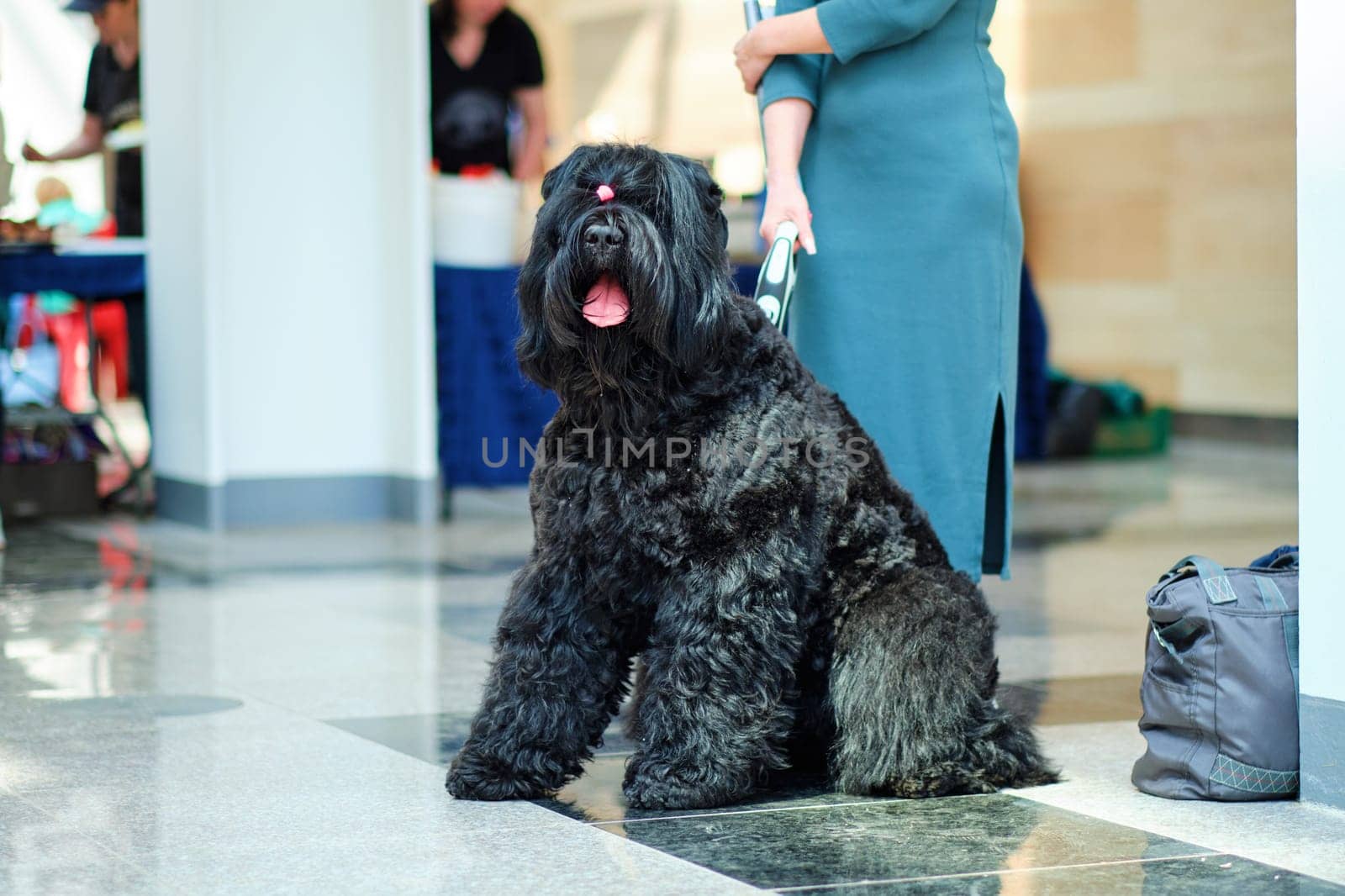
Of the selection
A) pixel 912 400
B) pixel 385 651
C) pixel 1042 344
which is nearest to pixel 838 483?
pixel 912 400

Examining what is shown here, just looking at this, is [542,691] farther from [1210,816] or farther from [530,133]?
[530,133]

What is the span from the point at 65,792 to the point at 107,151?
5925mm

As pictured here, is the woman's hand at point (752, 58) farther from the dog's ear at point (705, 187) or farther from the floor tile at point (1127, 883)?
the floor tile at point (1127, 883)

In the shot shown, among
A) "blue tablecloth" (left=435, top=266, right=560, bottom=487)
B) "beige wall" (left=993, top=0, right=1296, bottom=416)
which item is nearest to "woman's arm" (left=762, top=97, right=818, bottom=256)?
"blue tablecloth" (left=435, top=266, right=560, bottom=487)

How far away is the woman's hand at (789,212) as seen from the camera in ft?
10.7

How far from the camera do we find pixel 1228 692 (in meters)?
2.85

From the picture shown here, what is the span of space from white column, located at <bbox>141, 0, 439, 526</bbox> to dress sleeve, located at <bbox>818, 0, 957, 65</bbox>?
4250mm

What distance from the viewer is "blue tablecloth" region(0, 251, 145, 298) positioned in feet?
23.0

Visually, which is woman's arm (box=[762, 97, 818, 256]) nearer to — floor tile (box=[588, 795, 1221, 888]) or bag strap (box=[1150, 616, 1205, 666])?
bag strap (box=[1150, 616, 1205, 666])

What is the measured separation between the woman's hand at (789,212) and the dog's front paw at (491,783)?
3.72ft

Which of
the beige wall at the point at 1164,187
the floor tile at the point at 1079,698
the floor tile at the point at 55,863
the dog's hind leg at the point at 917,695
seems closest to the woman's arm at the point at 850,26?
the dog's hind leg at the point at 917,695

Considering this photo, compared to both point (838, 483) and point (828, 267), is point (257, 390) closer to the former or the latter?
point (828, 267)

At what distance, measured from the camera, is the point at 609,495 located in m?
2.67

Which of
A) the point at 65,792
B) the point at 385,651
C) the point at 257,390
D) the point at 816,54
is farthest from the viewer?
the point at 257,390
